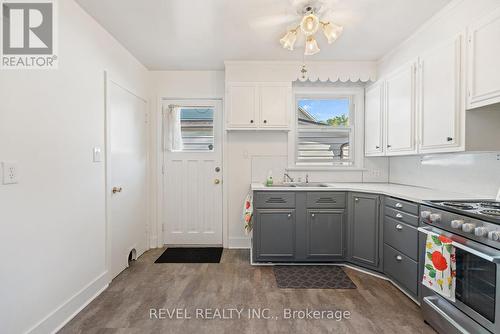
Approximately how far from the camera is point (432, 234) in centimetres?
180

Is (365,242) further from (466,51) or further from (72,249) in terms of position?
(72,249)

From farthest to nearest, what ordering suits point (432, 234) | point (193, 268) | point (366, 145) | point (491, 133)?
point (366, 145)
point (193, 268)
point (491, 133)
point (432, 234)

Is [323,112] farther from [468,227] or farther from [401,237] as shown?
[468,227]

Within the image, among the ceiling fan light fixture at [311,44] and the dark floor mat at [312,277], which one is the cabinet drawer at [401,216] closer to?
the dark floor mat at [312,277]

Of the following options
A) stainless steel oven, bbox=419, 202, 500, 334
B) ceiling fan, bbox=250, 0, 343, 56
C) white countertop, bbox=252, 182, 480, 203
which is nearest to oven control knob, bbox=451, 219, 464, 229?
stainless steel oven, bbox=419, 202, 500, 334

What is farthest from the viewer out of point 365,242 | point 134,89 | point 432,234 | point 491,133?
point 134,89

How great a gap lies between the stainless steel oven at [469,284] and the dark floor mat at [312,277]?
0.81 metres

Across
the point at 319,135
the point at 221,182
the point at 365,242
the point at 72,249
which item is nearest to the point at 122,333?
the point at 72,249

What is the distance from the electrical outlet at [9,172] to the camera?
4.82ft

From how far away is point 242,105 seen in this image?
10.6 ft

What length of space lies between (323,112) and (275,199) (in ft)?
4.99

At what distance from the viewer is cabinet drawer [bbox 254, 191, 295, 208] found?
2.90 m

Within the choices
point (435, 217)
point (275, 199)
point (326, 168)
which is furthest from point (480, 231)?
point (326, 168)

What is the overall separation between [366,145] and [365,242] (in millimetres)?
1334
